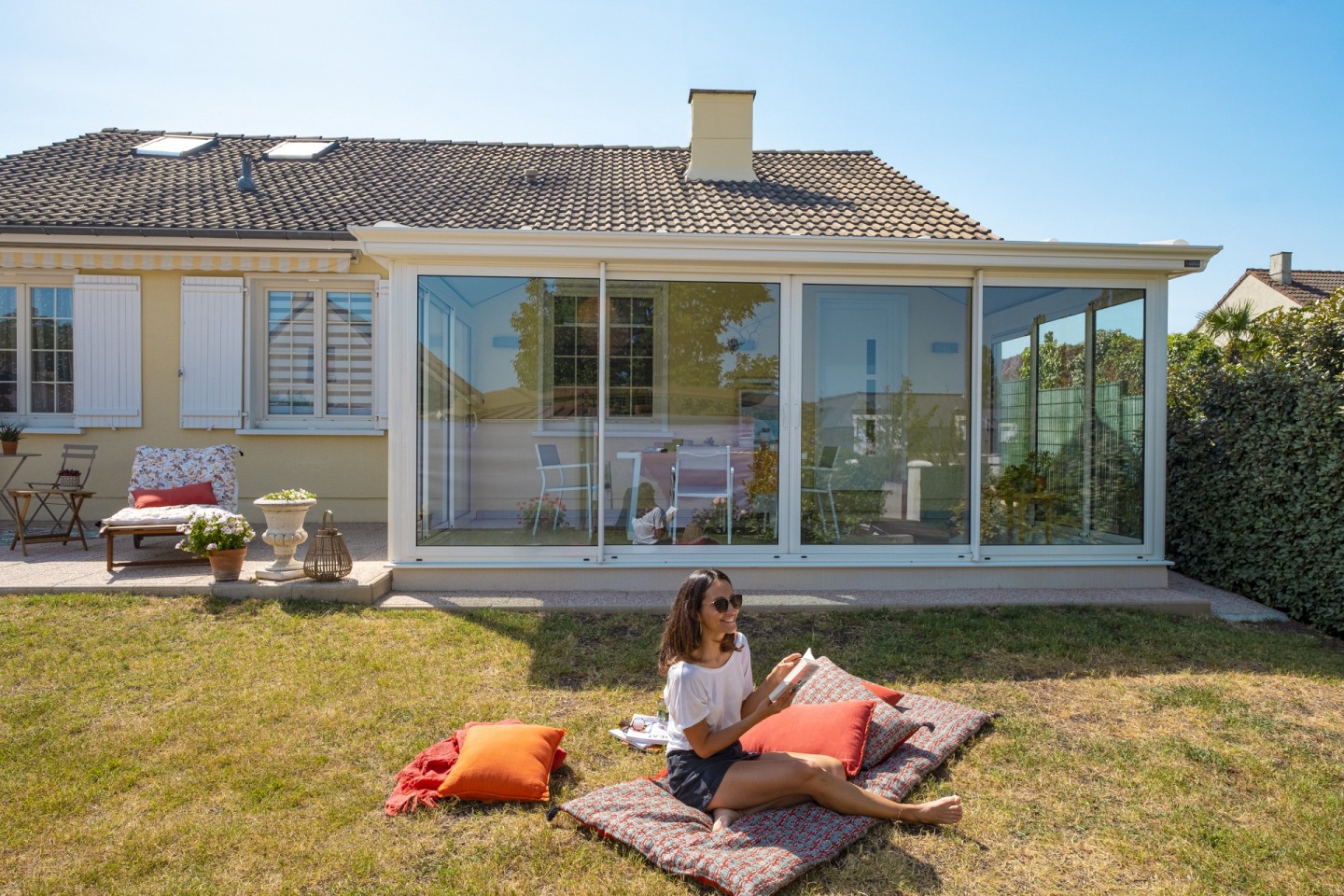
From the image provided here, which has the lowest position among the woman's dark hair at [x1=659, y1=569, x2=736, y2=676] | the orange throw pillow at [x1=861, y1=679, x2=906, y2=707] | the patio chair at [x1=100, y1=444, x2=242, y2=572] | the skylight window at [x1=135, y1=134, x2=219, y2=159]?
the orange throw pillow at [x1=861, y1=679, x2=906, y2=707]

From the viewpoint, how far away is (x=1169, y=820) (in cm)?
322

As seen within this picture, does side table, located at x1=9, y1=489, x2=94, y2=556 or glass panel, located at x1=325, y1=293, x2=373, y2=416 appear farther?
glass panel, located at x1=325, y1=293, x2=373, y2=416

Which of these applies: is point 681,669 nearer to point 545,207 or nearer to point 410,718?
point 410,718

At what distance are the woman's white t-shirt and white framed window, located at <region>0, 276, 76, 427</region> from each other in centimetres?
980

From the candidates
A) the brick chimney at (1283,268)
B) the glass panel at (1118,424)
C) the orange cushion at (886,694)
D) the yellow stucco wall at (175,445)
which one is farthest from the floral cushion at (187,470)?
the brick chimney at (1283,268)

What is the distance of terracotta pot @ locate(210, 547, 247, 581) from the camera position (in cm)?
624

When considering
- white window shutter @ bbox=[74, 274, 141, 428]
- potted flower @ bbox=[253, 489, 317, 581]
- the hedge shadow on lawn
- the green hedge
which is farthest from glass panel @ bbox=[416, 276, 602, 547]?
the green hedge

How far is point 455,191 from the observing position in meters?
11.3

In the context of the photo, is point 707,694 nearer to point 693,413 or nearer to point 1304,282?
point 693,413

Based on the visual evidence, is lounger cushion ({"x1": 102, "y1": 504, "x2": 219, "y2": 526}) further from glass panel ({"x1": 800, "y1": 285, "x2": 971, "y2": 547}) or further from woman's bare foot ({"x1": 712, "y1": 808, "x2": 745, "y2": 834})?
woman's bare foot ({"x1": 712, "y1": 808, "x2": 745, "y2": 834})

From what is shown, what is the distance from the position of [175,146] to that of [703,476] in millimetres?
10698

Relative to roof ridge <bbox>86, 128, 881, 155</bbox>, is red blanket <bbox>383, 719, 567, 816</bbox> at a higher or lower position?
lower

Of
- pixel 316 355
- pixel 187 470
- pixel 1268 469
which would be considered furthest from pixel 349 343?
pixel 1268 469

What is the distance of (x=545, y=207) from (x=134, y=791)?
7.63 m
